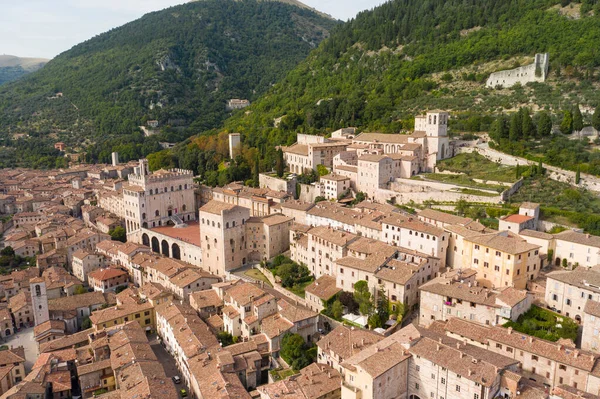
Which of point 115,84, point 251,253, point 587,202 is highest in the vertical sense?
point 115,84

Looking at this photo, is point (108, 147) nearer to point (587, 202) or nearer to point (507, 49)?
point (507, 49)

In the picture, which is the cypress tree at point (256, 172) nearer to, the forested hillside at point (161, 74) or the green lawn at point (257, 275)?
the green lawn at point (257, 275)

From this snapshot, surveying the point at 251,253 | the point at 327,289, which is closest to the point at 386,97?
the point at 251,253

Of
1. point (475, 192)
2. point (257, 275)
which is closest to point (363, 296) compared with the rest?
point (257, 275)

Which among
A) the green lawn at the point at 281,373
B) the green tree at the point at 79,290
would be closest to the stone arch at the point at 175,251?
the green tree at the point at 79,290

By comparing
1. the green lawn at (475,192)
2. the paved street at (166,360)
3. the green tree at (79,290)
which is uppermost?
the green lawn at (475,192)

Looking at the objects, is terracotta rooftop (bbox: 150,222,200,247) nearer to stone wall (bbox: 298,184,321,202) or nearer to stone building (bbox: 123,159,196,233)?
stone building (bbox: 123,159,196,233)

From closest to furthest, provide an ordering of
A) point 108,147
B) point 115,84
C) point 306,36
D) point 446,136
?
1. point 446,136
2. point 108,147
3. point 115,84
4. point 306,36

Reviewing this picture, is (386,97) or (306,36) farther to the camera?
(306,36)
